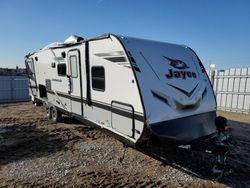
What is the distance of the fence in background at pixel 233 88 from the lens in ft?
36.7

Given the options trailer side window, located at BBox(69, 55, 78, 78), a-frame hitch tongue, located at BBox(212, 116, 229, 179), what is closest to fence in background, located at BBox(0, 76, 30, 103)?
trailer side window, located at BBox(69, 55, 78, 78)

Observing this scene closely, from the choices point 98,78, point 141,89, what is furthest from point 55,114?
point 141,89

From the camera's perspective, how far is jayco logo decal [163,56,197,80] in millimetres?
4619

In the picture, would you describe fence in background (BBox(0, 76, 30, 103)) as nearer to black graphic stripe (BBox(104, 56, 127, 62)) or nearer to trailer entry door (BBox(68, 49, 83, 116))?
trailer entry door (BBox(68, 49, 83, 116))

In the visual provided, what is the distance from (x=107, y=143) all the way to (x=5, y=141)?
279cm

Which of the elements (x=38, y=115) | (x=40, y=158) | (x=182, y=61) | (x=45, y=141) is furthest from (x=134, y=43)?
(x=38, y=115)

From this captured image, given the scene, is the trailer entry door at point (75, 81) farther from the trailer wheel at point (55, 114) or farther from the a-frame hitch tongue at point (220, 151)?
the a-frame hitch tongue at point (220, 151)

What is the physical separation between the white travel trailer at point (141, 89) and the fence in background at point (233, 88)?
23.0 ft

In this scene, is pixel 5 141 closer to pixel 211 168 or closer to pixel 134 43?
pixel 134 43

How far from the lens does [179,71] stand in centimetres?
479

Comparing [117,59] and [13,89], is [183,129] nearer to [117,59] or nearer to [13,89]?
[117,59]

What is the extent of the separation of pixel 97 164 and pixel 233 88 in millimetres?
9538

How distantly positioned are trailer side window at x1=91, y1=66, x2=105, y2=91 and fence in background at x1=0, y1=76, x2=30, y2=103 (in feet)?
38.6

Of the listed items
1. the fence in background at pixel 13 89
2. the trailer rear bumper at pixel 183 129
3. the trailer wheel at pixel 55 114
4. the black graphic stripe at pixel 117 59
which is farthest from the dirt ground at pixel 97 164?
the fence in background at pixel 13 89
